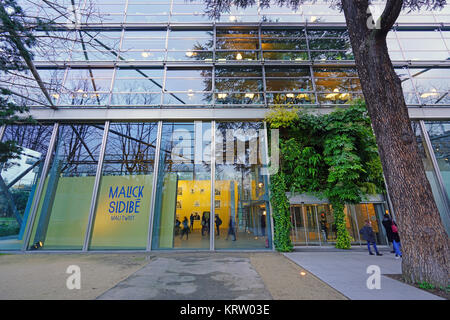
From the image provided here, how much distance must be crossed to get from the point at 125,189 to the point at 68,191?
2.80 m

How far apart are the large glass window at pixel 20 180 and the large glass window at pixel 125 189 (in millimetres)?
3255

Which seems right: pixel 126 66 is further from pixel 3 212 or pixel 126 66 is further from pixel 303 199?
A: pixel 303 199

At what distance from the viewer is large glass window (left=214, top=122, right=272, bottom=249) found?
909 centimetres

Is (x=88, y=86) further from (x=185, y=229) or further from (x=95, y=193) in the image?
(x=185, y=229)

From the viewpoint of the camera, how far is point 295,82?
1130 centimetres

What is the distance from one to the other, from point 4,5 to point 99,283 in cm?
788

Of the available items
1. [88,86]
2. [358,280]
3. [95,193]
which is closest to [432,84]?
[358,280]

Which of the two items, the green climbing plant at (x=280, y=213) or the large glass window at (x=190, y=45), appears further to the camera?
the large glass window at (x=190, y=45)

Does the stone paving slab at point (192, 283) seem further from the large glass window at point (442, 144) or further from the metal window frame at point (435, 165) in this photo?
the large glass window at point (442, 144)

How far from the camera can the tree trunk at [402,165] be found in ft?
13.8

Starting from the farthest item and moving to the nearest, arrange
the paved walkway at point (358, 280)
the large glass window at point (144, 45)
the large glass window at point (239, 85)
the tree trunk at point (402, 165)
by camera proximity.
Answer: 1. the large glass window at point (144, 45)
2. the large glass window at point (239, 85)
3. the tree trunk at point (402, 165)
4. the paved walkway at point (358, 280)

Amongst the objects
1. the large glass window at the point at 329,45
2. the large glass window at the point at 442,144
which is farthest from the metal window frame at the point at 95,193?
the large glass window at the point at 442,144

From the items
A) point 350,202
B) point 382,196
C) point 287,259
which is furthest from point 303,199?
point 382,196

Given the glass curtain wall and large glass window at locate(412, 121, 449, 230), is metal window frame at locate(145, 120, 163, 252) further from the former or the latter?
large glass window at locate(412, 121, 449, 230)
